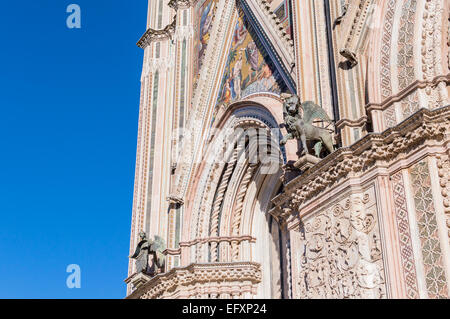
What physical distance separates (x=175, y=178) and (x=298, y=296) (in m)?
6.21

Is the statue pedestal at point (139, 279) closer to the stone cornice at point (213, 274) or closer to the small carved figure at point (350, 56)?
the stone cornice at point (213, 274)

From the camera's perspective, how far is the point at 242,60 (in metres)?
13.8

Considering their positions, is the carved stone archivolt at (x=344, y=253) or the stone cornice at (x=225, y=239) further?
the stone cornice at (x=225, y=239)

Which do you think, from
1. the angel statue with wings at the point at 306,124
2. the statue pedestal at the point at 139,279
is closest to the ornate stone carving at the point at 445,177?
the angel statue with wings at the point at 306,124

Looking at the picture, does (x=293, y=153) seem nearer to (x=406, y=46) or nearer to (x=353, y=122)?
(x=353, y=122)

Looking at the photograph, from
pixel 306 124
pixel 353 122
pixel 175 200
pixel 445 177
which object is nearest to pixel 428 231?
pixel 445 177

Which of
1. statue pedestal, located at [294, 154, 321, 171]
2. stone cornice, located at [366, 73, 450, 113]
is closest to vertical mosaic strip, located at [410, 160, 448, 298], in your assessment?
stone cornice, located at [366, 73, 450, 113]

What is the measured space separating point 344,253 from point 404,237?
0.85 metres

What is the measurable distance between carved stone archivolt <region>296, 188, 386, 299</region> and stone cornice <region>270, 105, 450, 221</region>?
34 cm

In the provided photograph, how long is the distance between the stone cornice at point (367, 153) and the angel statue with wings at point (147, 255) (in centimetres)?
469

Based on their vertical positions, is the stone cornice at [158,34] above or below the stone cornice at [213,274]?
above

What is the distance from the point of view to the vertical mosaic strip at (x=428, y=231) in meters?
7.24

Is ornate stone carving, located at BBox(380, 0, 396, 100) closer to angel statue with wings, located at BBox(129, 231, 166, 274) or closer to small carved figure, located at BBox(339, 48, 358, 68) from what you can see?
small carved figure, located at BBox(339, 48, 358, 68)

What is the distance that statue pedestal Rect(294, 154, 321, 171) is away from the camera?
9188 millimetres
